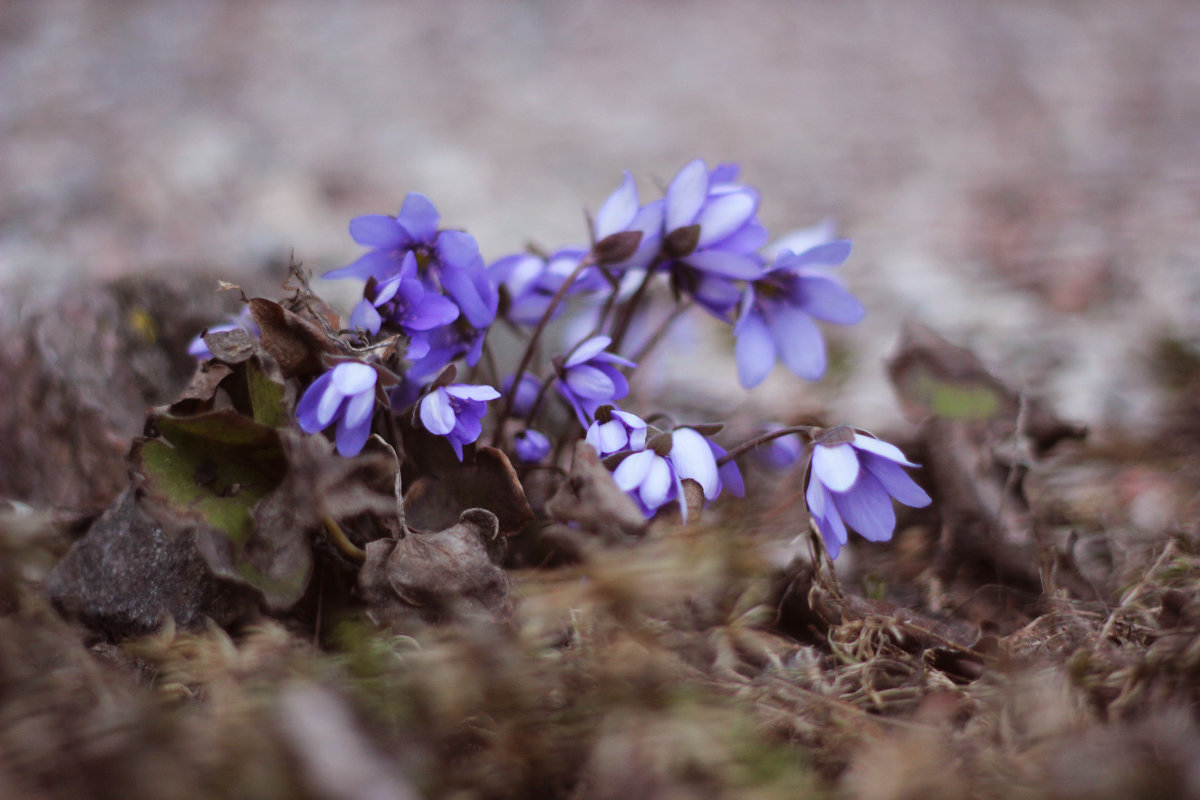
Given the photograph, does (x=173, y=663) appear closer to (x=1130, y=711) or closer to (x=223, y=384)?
(x=223, y=384)

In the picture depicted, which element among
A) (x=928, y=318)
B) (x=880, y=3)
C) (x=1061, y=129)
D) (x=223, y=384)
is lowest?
(x=928, y=318)

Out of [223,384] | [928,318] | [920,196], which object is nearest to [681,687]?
[223,384]

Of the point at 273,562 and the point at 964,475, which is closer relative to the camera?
the point at 273,562

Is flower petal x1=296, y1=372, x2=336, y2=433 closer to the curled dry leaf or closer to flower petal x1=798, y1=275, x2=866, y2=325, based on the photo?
the curled dry leaf

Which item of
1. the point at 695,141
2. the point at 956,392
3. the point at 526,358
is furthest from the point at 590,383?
the point at 695,141

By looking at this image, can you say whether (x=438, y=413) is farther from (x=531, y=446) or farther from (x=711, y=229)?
(x=711, y=229)

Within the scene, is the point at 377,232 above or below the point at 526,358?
above

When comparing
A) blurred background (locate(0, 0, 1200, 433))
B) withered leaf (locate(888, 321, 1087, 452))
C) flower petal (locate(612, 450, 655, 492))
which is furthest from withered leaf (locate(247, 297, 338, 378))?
blurred background (locate(0, 0, 1200, 433))
